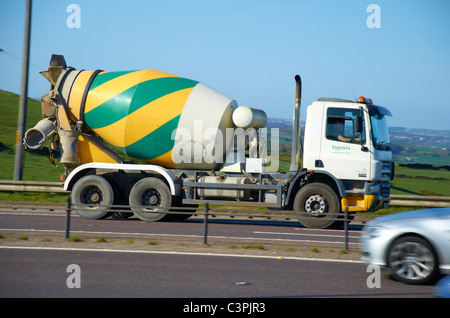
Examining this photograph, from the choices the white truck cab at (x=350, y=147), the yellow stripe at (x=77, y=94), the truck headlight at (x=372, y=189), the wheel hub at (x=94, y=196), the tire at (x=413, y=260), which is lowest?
the tire at (x=413, y=260)

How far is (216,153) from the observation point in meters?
14.9

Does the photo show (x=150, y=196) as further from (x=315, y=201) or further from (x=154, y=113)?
(x=315, y=201)

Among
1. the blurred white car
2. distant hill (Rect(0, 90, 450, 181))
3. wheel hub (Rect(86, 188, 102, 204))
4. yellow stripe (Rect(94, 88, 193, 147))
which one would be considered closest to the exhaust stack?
distant hill (Rect(0, 90, 450, 181))

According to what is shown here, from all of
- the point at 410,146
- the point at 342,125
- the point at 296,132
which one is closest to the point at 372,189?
the point at 342,125

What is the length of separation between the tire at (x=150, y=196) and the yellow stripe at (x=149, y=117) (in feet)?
4.33

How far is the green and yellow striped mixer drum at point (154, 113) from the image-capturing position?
14766 mm

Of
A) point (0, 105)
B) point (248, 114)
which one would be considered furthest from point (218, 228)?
point (0, 105)

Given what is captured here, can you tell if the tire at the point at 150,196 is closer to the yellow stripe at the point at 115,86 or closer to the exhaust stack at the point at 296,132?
the yellow stripe at the point at 115,86

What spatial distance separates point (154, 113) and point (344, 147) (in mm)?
5198

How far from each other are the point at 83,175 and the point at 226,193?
427 centimetres

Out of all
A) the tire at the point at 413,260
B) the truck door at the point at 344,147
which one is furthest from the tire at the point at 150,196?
the tire at the point at 413,260

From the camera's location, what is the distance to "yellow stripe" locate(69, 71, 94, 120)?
15430 millimetres

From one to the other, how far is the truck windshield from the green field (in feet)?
25.8

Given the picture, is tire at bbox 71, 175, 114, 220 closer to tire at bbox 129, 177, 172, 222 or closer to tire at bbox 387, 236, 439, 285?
tire at bbox 129, 177, 172, 222
